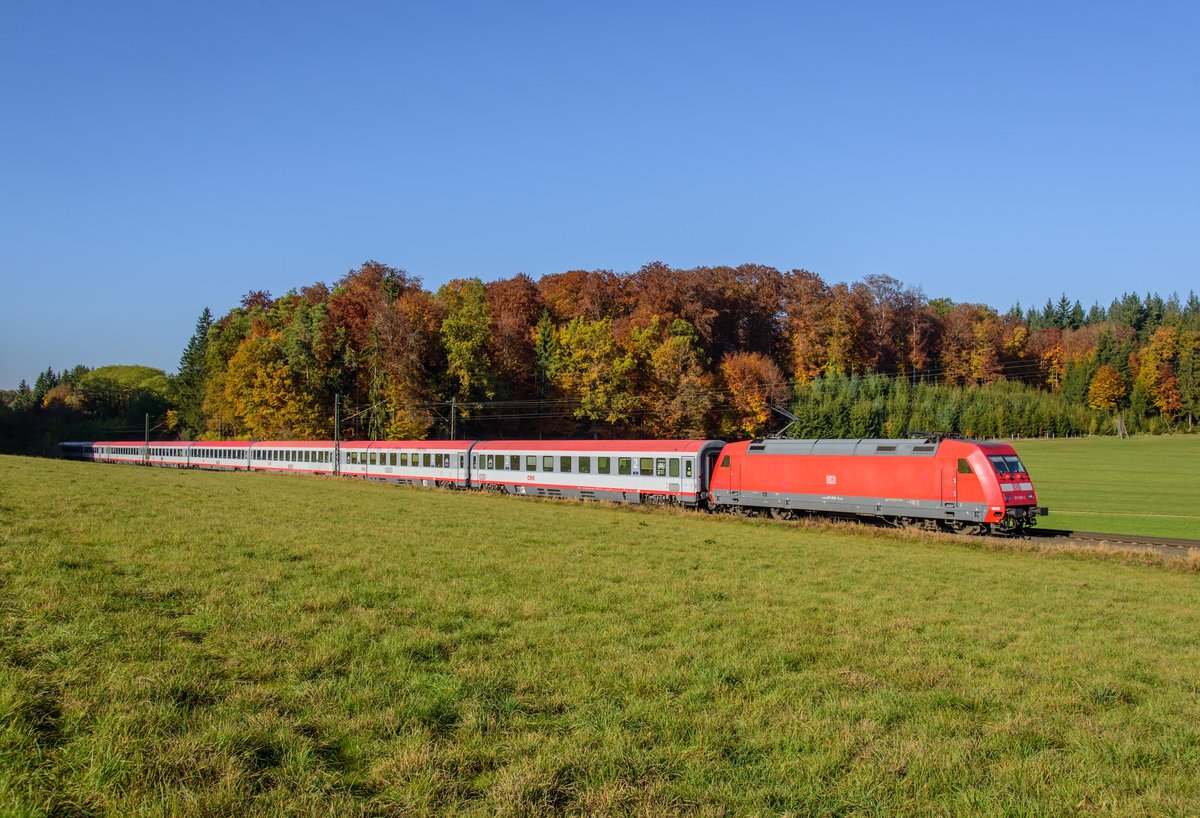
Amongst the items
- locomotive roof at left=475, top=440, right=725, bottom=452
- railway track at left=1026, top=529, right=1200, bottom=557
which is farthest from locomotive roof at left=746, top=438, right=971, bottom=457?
railway track at left=1026, top=529, right=1200, bottom=557

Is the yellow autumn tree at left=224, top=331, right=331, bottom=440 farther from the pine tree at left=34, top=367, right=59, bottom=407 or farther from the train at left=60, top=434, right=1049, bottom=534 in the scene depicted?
the pine tree at left=34, top=367, right=59, bottom=407

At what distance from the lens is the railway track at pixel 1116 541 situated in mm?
23328

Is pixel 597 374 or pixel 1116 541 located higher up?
pixel 597 374

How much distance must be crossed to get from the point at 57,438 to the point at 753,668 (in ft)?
455

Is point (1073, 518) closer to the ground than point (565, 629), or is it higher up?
closer to the ground

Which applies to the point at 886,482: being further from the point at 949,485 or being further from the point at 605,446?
the point at 605,446

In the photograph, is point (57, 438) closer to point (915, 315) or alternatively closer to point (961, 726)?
point (915, 315)

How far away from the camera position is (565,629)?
29.1 ft

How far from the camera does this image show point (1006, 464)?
25734 millimetres

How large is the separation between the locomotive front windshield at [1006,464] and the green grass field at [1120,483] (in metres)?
7.62

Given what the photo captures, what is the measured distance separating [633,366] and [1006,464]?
48329 millimetres

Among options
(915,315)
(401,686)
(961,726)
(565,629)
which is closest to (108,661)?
(401,686)

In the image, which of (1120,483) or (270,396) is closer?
(1120,483)

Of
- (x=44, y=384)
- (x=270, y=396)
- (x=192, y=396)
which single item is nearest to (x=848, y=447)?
(x=270, y=396)
